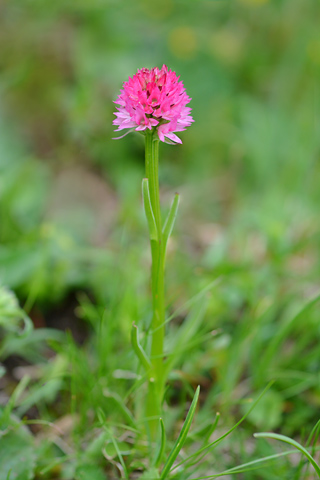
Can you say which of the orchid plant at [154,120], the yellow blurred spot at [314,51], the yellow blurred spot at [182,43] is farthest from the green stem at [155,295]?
the yellow blurred spot at [182,43]

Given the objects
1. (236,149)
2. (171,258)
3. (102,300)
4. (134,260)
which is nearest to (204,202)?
(236,149)

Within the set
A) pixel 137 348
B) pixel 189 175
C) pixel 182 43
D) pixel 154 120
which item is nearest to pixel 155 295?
pixel 137 348

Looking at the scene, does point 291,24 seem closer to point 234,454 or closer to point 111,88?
point 111,88

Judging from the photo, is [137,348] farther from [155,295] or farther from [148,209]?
[148,209]

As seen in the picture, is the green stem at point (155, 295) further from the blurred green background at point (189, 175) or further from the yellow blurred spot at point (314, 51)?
the yellow blurred spot at point (314, 51)

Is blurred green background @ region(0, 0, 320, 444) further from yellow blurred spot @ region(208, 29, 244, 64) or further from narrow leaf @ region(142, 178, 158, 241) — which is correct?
narrow leaf @ region(142, 178, 158, 241)

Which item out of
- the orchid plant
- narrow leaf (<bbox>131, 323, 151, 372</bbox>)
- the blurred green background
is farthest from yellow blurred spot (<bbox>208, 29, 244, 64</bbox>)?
narrow leaf (<bbox>131, 323, 151, 372</bbox>)
